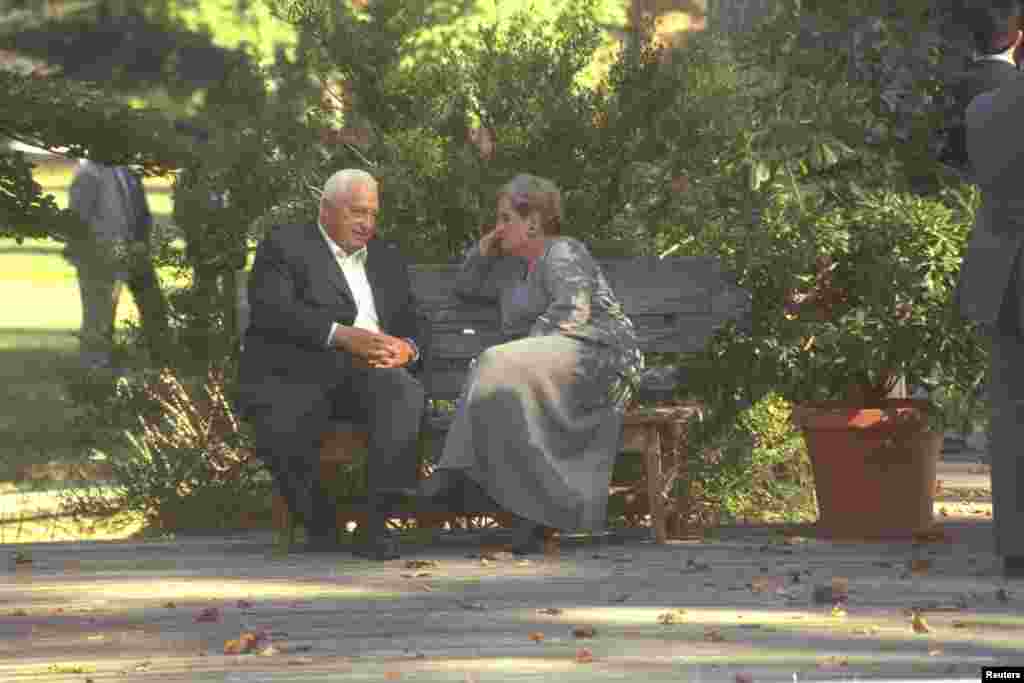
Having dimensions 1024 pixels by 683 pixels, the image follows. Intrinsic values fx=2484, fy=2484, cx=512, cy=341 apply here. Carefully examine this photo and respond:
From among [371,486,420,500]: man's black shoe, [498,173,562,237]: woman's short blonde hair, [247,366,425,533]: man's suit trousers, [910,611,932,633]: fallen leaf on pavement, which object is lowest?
[910,611,932,633]: fallen leaf on pavement

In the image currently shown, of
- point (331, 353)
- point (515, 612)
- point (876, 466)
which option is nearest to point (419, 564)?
point (331, 353)

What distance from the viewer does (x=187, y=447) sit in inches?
408

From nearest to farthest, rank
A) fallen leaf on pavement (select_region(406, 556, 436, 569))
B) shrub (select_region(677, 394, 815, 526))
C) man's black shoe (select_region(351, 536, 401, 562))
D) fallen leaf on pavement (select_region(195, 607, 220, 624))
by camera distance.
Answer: fallen leaf on pavement (select_region(195, 607, 220, 624)) < fallen leaf on pavement (select_region(406, 556, 436, 569)) < man's black shoe (select_region(351, 536, 401, 562)) < shrub (select_region(677, 394, 815, 526))

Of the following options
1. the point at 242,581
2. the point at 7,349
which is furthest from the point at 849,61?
the point at 7,349

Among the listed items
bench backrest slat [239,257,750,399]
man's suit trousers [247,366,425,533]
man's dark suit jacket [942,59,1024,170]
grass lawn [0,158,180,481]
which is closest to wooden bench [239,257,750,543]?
bench backrest slat [239,257,750,399]

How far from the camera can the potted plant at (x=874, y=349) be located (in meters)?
9.15

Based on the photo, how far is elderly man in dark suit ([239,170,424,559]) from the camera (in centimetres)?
895

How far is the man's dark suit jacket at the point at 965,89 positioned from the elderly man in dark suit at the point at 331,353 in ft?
7.28

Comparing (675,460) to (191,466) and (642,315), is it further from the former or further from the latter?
(191,466)

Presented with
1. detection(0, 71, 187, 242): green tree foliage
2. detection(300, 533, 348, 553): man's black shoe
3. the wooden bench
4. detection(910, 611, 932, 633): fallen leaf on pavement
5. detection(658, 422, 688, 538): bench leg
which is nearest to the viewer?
detection(910, 611, 932, 633): fallen leaf on pavement

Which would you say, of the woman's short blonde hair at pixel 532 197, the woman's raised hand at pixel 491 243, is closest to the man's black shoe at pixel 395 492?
the woman's raised hand at pixel 491 243

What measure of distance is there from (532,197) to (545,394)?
757 millimetres

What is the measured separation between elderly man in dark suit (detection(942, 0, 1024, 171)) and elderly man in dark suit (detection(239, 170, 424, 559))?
221 cm

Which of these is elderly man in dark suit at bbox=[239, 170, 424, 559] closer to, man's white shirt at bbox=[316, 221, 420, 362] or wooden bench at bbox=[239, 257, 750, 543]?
man's white shirt at bbox=[316, 221, 420, 362]
